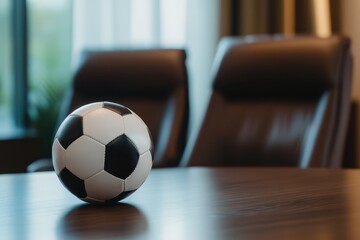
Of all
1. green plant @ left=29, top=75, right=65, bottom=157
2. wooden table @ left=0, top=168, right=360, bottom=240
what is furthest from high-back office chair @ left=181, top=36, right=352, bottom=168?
green plant @ left=29, top=75, right=65, bottom=157

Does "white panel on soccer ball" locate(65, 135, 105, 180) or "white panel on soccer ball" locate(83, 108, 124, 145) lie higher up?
"white panel on soccer ball" locate(83, 108, 124, 145)

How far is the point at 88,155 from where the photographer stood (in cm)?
114

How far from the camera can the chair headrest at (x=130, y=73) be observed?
2.85 m

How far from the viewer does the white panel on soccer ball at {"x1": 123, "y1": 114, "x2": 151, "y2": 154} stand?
46.1 inches

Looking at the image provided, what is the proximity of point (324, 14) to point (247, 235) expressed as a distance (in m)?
2.44

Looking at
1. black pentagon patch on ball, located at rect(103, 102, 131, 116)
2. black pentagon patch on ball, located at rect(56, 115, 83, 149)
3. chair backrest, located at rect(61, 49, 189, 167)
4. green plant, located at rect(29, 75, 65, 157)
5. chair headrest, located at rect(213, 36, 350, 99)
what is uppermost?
black pentagon patch on ball, located at rect(103, 102, 131, 116)

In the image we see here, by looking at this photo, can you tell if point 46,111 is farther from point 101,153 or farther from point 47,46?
point 101,153

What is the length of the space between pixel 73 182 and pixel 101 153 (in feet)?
0.26

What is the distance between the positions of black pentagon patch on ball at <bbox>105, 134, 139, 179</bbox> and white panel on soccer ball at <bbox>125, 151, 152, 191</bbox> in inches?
0.4

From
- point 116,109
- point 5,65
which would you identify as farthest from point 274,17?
point 116,109

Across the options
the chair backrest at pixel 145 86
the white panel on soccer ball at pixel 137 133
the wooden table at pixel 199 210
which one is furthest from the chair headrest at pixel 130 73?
the white panel on soccer ball at pixel 137 133

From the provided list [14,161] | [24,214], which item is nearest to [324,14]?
[14,161]

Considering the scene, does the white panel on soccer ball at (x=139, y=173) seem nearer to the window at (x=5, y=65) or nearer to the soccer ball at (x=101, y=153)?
the soccer ball at (x=101, y=153)

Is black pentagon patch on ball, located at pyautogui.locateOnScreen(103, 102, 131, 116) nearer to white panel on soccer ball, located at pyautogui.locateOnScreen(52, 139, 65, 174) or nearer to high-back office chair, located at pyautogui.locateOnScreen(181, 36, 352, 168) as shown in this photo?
white panel on soccer ball, located at pyautogui.locateOnScreen(52, 139, 65, 174)
